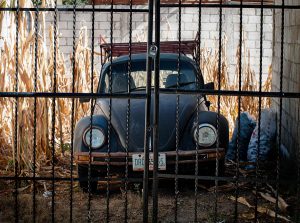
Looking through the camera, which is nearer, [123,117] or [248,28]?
[123,117]

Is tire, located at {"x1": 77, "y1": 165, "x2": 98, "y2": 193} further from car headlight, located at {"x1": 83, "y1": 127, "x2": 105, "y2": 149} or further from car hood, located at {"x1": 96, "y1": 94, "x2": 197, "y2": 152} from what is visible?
car hood, located at {"x1": 96, "y1": 94, "x2": 197, "y2": 152}

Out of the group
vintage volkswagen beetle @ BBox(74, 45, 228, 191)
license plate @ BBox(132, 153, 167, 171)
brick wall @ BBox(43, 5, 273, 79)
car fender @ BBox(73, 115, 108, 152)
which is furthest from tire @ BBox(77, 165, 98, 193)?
brick wall @ BBox(43, 5, 273, 79)

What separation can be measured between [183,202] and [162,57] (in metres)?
1.92

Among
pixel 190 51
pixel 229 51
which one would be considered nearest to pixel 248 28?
pixel 229 51

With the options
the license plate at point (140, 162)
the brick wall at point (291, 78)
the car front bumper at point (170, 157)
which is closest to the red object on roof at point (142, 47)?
the brick wall at point (291, 78)

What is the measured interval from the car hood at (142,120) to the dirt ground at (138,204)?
53 centimetres

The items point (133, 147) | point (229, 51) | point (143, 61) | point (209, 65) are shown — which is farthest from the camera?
point (229, 51)

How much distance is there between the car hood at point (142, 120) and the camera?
5.51 m

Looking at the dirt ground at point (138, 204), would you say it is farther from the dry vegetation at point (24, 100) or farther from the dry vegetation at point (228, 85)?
the dry vegetation at point (228, 85)

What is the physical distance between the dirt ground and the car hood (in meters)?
0.53

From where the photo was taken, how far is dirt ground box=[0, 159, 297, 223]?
4.95 meters

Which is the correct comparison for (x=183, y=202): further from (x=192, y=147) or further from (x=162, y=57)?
(x=162, y=57)

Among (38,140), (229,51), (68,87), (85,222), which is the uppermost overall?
(229,51)

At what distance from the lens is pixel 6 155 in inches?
274
